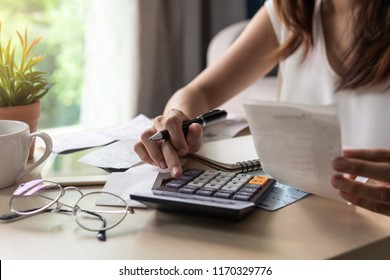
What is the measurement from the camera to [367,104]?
1.12 metres

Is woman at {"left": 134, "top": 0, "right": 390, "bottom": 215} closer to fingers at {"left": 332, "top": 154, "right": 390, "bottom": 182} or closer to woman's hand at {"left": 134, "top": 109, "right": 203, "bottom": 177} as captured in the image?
woman's hand at {"left": 134, "top": 109, "right": 203, "bottom": 177}

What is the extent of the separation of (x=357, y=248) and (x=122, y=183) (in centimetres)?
34

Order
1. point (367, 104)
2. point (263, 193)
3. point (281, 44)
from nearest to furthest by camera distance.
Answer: point (263, 193) → point (367, 104) → point (281, 44)

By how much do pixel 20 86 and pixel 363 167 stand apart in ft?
1.84

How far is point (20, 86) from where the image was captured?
83 cm

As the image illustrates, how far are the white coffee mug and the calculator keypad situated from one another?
23 cm

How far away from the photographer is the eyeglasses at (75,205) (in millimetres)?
618

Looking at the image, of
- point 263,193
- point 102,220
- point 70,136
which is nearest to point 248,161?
point 263,193

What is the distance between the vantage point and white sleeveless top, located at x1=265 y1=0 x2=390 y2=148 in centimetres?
111

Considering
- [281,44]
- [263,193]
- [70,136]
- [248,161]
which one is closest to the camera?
[263,193]

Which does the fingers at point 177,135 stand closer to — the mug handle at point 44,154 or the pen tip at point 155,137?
the pen tip at point 155,137

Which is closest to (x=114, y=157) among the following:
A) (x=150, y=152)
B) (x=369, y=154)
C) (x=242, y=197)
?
(x=150, y=152)

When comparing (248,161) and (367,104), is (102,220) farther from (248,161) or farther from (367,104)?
(367,104)

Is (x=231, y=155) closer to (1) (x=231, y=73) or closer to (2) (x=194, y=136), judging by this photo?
(2) (x=194, y=136)
